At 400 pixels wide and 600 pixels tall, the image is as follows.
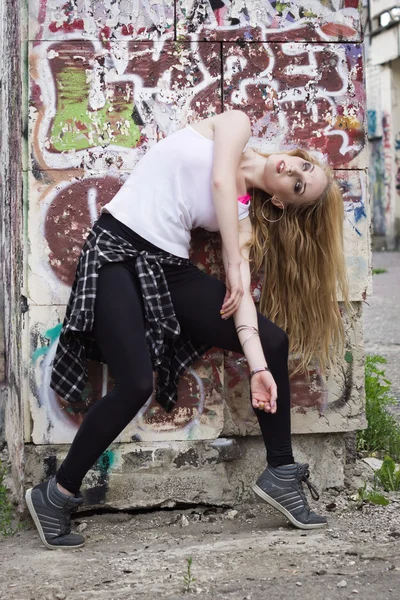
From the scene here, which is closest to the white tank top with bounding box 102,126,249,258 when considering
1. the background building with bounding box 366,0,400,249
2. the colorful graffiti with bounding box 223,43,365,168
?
the colorful graffiti with bounding box 223,43,365,168

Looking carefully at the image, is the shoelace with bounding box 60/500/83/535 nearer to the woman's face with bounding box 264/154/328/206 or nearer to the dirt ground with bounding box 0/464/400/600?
the dirt ground with bounding box 0/464/400/600

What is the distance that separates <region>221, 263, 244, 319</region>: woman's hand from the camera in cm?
345

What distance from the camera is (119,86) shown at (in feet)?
12.2

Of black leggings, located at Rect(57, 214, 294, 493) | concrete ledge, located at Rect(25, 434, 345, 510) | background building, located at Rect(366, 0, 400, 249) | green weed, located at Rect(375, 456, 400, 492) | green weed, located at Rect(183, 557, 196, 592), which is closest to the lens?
green weed, located at Rect(183, 557, 196, 592)

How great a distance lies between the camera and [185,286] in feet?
11.6

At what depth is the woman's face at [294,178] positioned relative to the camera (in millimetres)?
3547

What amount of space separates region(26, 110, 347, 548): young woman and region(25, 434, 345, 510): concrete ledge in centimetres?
26

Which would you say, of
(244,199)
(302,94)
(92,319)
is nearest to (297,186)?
(244,199)

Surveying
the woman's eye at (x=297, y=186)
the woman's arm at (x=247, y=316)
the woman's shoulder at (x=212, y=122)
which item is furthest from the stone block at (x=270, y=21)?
the woman's arm at (x=247, y=316)

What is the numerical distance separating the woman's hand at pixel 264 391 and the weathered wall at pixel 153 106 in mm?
442

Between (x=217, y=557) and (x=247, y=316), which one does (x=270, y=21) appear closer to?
(x=247, y=316)

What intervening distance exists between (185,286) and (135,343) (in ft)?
1.08

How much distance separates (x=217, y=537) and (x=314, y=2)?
2232 mm

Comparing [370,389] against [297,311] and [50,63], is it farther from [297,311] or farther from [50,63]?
[50,63]
